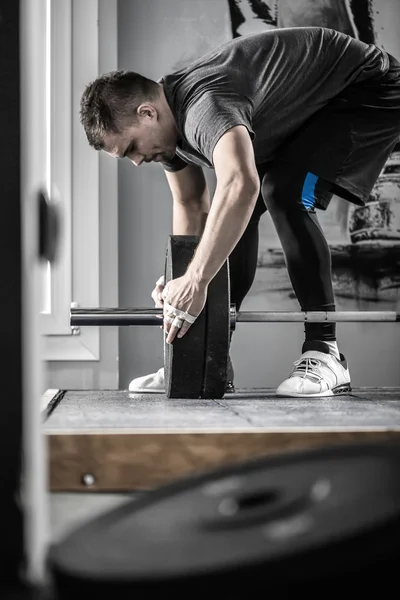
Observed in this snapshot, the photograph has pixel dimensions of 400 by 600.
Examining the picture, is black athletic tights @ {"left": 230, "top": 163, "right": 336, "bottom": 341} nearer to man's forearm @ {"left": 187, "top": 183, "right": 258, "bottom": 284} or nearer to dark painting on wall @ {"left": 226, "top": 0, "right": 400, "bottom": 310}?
man's forearm @ {"left": 187, "top": 183, "right": 258, "bottom": 284}

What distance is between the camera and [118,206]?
9.09ft

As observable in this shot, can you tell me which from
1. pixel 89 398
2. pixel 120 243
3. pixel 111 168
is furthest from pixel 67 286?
pixel 89 398

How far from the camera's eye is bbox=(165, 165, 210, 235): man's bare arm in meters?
2.19

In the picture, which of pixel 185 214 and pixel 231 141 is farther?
pixel 185 214

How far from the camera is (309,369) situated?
1.90m

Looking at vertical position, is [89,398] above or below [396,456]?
below

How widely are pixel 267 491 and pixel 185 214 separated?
159 cm

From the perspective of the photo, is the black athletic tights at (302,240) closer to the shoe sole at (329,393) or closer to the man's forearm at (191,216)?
the shoe sole at (329,393)

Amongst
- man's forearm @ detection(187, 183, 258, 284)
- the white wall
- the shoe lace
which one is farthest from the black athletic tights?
the white wall

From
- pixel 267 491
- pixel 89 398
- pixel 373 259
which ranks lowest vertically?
pixel 89 398

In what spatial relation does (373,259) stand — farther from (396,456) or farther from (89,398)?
(396,456)

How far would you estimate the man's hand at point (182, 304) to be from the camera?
1634mm

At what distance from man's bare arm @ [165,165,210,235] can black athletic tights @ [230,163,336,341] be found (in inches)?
9.7

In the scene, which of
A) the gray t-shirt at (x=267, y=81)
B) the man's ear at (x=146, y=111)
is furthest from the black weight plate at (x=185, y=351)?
the man's ear at (x=146, y=111)
